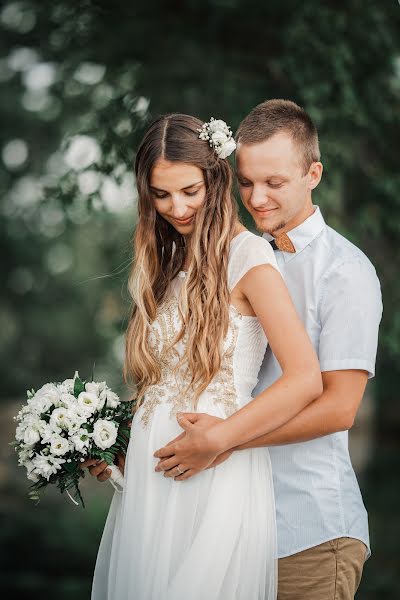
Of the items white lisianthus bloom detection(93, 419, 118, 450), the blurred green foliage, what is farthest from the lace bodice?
the blurred green foliage

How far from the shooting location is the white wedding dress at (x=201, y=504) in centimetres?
260

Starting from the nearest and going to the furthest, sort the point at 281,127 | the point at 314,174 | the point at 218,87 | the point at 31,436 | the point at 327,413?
1. the point at 327,413
2. the point at 31,436
3. the point at 281,127
4. the point at 314,174
5. the point at 218,87

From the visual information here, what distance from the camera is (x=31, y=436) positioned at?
2830 millimetres

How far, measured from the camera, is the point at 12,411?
18.2m

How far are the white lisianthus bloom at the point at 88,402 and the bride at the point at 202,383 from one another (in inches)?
5.7

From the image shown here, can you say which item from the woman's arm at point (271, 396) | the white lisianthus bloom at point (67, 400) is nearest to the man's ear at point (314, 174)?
the woman's arm at point (271, 396)

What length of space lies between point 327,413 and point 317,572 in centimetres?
53

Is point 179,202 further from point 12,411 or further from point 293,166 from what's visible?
point 12,411

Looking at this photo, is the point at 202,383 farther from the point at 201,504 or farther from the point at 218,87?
the point at 218,87

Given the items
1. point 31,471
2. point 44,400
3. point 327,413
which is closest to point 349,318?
point 327,413

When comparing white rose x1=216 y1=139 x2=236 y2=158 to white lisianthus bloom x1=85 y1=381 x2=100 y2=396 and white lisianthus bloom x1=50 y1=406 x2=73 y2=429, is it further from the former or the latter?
white lisianthus bloom x1=50 y1=406 x2=73 y2=429

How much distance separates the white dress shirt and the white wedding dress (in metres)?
0.07

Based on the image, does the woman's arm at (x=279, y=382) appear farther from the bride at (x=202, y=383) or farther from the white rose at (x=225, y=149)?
the white rose at (x=225, y=149)

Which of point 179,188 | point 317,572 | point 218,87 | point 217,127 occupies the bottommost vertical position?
point 317,572
